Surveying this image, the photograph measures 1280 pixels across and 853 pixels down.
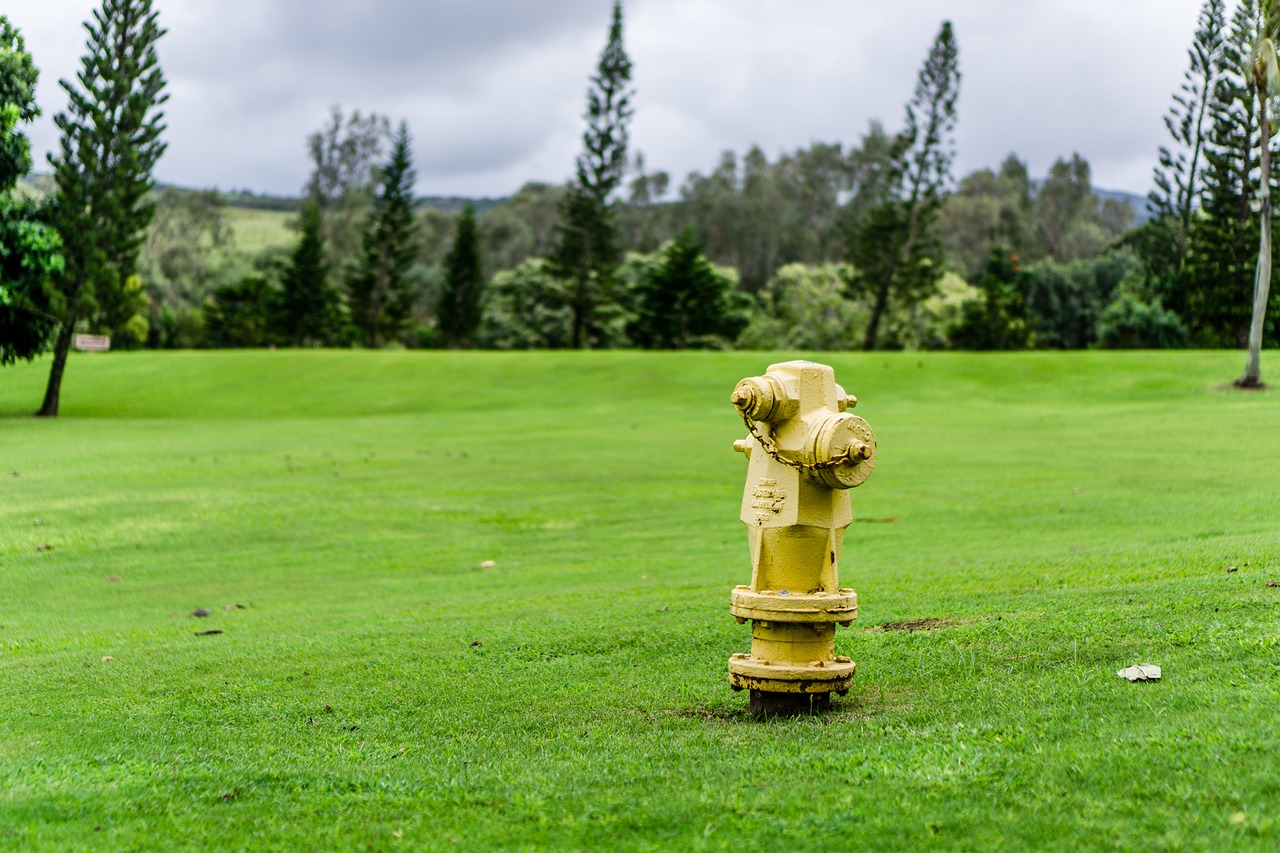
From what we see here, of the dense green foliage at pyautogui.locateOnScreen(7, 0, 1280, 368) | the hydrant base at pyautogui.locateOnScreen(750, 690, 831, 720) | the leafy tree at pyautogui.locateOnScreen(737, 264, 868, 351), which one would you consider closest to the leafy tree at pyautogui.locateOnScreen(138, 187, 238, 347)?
the dense green foliage at pyautogui.locateOnScreen(7, 0, 1280, 368)

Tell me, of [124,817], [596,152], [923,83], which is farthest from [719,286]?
[124,817]

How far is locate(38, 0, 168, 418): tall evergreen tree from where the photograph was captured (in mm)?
32781

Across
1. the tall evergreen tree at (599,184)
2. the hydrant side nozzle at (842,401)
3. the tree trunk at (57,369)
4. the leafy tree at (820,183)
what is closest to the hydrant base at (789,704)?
the hydrant side nozzle at (842,401)

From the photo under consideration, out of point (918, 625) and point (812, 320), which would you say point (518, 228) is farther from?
point (918, 625)

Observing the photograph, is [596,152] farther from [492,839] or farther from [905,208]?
[492,839]

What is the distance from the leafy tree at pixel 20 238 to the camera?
21.8m

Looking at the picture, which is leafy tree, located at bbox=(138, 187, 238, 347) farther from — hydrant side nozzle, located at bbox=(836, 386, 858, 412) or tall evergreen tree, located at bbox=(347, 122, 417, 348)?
hydrant side nozzle, located at bbox=(836, 386, 858, 412)

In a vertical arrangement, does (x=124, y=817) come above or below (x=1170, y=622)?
below

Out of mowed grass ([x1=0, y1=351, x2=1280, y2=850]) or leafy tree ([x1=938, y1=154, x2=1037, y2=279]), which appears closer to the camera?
mowed grass ([x1=0, y1=351, x2=1280, y2=850])

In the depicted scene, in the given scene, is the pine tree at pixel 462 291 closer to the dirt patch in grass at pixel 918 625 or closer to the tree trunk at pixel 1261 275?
the tree trunk at pixel 1261 275

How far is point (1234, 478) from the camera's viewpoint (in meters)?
14.3

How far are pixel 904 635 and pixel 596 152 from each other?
53.6 metres

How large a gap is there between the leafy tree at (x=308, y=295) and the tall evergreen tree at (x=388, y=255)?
7.86 ft

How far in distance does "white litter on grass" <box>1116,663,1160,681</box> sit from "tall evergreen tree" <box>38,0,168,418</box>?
3303cm
